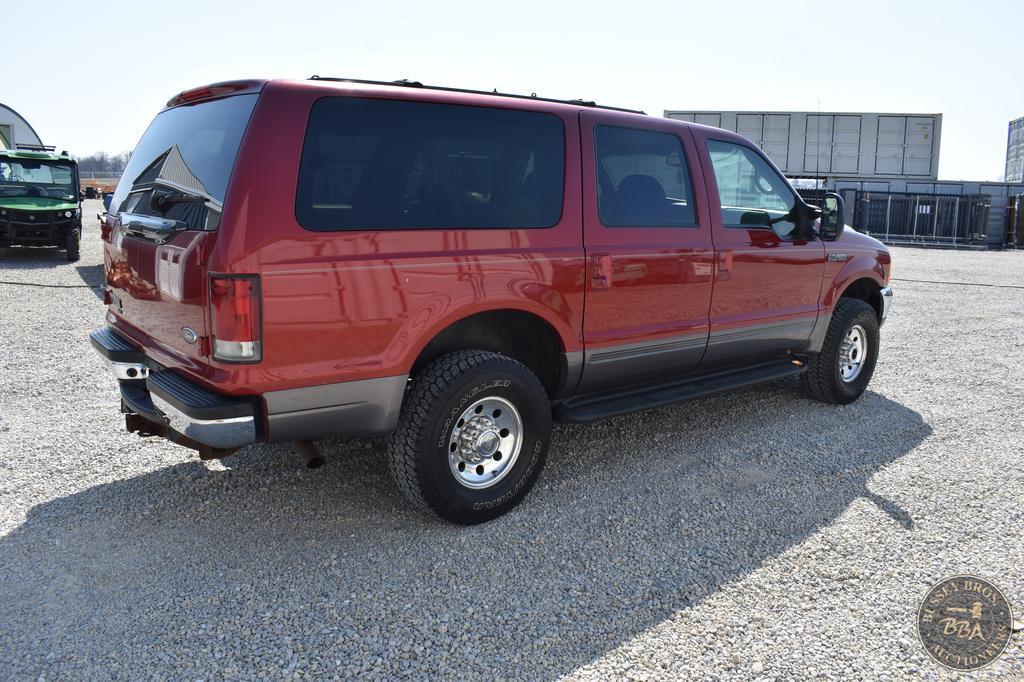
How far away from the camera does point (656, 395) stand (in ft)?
14.7

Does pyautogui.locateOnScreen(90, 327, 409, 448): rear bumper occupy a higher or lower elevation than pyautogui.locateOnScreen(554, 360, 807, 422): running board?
higher

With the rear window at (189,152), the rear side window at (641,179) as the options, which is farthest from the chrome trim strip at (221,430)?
the rear side window at (641,179)

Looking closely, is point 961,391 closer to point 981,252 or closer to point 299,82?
point 299,82

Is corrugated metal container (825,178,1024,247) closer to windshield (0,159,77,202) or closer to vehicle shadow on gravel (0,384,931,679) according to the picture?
windshield (0,159,77,202)

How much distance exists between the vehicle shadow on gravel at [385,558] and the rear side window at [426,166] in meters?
1.47

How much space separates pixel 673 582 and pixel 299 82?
2597mm

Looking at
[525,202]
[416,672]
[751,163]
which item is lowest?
[416,672]

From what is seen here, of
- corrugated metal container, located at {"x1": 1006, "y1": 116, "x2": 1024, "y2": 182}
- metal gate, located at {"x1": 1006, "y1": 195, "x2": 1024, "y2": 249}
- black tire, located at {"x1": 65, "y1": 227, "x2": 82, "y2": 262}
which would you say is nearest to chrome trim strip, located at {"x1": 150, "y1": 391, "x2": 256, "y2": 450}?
black tire, located at {"x1": 65, "y1": 227, "x2": 82, "y2": 262}

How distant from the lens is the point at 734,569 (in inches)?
132

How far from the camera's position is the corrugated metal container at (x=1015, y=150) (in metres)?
42.9

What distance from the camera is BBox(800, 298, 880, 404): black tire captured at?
5.63m

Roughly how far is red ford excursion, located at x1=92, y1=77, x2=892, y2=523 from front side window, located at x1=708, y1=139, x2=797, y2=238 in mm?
27

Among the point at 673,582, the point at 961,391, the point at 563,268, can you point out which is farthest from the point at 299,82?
the point at 961,391

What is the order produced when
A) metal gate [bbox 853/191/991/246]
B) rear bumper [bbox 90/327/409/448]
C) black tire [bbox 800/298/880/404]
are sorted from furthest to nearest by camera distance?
1. metal gate [bbox 853/191/991/246]
2. black tire [bbox 800/298/880/404]
3. rear bumper [bbox 90/327/409/448]
